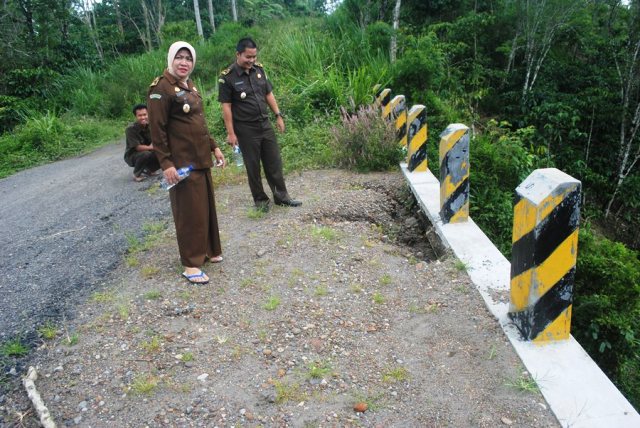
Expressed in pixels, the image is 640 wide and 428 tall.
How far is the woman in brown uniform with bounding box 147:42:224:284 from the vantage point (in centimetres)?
349

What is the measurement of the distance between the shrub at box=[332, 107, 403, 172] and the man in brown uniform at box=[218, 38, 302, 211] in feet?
5.58

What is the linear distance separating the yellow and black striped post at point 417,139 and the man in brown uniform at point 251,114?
166 cm

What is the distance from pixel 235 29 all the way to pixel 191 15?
1584 cm

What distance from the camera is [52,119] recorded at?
1089cm

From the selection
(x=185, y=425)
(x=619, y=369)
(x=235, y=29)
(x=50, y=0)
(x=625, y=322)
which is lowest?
(x=619, y=369)

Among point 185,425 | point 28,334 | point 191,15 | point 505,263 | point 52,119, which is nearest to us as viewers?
point 185,425

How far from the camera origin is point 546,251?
2.50 meters

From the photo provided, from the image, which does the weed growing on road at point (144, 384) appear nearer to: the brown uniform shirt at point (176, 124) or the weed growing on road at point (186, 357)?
the weed growing on road at point (186, 357)

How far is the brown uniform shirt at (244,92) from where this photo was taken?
4719 millimetres

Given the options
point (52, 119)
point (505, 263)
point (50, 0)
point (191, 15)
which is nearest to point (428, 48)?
point (505, 263)

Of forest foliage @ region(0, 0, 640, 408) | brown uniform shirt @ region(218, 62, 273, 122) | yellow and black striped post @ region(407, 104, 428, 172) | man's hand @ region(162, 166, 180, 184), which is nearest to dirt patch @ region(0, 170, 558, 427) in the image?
man's hand @ region(162, 166, 180, 184)

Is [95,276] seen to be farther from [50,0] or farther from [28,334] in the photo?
[50,0]

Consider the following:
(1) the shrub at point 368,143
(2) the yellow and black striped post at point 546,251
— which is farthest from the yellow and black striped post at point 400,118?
(2) the yellow and black striped post at point 546,251

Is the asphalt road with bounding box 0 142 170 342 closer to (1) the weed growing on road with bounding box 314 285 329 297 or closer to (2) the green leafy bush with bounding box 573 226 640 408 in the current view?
(1) the weed growing on road with bounding box 314 285 329 297
